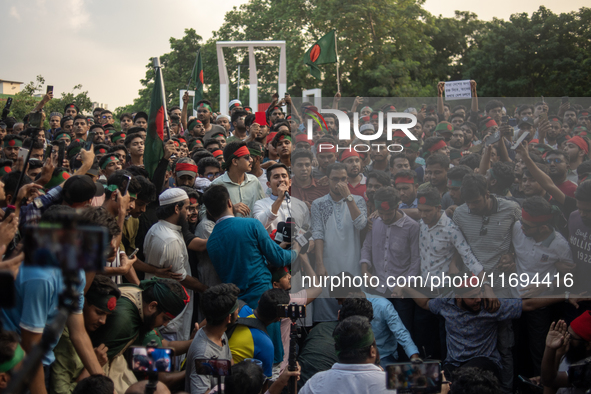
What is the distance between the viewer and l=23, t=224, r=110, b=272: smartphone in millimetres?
1085

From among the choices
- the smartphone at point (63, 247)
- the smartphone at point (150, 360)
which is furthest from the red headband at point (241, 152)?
the smartphone at point (63, 247)

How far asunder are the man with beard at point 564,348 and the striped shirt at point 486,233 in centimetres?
71

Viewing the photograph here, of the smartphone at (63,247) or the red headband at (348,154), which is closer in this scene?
the smartphone at (63,247)

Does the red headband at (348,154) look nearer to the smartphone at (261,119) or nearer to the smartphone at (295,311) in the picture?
the smartphone at (295,311)

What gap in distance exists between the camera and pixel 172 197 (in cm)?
436

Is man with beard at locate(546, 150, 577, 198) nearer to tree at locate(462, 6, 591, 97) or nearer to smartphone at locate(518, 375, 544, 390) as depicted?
smartphone at locate(518, 375, 544, 390)

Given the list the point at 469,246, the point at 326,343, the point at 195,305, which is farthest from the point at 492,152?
the point at 195,305

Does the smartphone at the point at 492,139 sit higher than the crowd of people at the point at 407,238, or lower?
higher

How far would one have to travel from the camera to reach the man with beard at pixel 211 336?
325cm

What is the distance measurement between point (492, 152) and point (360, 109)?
1108 millimetres

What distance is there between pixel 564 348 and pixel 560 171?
1.41 m

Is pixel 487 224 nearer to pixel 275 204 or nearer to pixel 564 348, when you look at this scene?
pixel 564 348

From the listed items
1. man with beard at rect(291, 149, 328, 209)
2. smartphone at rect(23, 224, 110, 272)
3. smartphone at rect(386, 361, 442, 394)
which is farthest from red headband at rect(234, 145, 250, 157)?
smartphone at rect(23, 224, 110, 272)

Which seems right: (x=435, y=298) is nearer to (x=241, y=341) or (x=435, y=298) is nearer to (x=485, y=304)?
(x=485, y=304)
